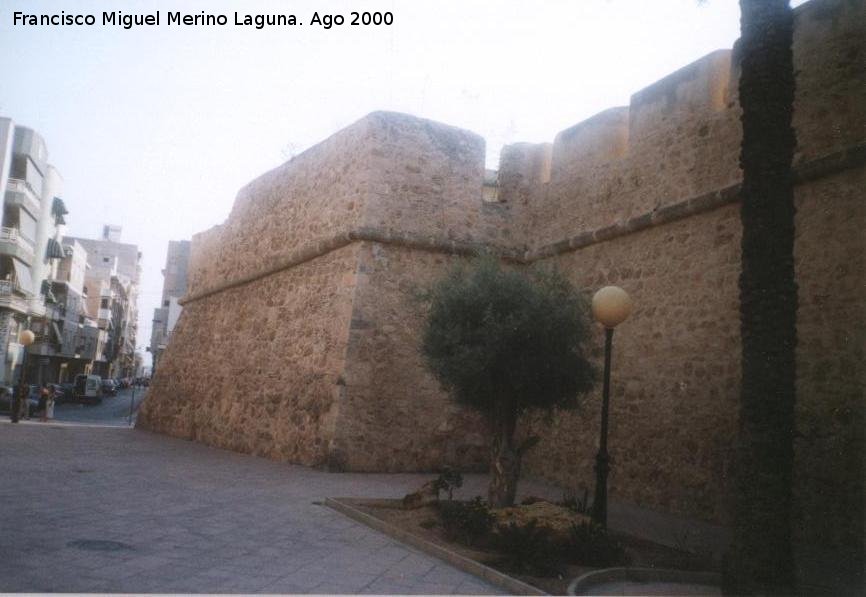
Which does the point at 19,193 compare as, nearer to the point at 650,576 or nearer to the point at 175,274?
the point at 175,274

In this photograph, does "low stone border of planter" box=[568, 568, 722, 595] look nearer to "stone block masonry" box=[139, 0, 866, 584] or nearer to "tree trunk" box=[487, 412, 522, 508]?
"stone block masonry" box=[139, 0, 866, 584]

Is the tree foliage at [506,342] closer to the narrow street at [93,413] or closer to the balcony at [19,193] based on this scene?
the balcony at [19,193]

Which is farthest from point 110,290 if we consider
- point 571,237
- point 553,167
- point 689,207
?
point 689,207

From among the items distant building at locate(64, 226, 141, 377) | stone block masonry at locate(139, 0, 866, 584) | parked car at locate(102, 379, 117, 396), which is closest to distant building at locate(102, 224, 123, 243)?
distant building at locate(64, 226, 141, 377)

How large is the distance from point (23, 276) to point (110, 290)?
115 ft

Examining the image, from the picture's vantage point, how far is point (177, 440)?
1503 cm

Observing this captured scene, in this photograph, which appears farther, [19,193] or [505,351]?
[19,193]

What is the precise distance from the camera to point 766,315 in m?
4.61

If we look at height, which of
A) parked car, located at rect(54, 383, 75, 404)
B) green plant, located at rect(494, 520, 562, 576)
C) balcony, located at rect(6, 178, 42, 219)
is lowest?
parked car, located at rect(54, 383, 75, 404)

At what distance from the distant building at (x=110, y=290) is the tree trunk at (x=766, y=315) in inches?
2220

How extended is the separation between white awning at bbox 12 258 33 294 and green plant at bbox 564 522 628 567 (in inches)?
1062

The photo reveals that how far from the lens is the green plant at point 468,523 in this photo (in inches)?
223

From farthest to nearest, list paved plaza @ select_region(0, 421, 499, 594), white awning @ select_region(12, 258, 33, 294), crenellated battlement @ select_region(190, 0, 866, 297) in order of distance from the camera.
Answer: white awning @ select_region(12, 258, 33, 294), crenellated battlement @ select_region(190, 0, 866, 297), paved plaza @ select_region(0, 421, 499, 594)

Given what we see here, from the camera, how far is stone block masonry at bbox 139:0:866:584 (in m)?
6.80
